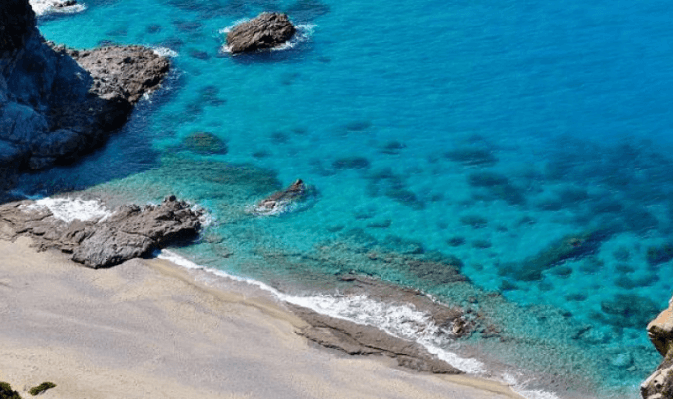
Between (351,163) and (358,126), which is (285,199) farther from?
(358,126)

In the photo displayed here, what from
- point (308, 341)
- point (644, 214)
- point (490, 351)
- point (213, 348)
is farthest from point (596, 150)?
point (213, 348)

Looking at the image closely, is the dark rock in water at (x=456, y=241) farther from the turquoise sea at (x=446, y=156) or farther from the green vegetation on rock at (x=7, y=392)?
the green vegetation on rock at (x=7, y=392)

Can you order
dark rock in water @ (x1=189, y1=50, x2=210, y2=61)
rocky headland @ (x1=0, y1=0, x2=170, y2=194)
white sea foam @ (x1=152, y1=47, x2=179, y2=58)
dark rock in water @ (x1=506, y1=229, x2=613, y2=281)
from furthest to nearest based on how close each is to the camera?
white sea foam @ (x1=152, y1=47, x2=179, y2=58) < dark rock in water @ (x1=189, y1=50, x2=210, y2=61) < rocky headland @ (x1=0, y1=0, x2=170, y2=194) < dark rock in water @ (x1=506, y1=229, x2=613, y2=281)

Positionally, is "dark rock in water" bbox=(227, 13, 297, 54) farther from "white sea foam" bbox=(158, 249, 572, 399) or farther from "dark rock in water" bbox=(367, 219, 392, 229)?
"white sea foam" bbox=(158, 249, 572, 399)

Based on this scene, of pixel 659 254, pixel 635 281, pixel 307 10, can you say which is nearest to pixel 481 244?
pixel 635 281

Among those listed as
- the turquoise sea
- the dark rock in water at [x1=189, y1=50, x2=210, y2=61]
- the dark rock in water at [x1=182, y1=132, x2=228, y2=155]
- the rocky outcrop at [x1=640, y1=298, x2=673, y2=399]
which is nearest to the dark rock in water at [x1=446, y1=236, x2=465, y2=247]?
the turquoise sea

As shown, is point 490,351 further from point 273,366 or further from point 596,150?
point 596,150
